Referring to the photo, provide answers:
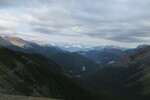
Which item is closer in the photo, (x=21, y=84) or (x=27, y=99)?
(x=27, y=99)

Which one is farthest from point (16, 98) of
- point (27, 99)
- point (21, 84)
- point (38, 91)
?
point (38, 91)

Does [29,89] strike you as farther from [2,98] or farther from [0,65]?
[2,98]

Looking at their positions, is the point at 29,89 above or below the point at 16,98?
below

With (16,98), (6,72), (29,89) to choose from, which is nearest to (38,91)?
(29,89)

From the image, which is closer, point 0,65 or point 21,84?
point 21,84

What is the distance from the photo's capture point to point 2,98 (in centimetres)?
5756

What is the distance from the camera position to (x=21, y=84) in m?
176

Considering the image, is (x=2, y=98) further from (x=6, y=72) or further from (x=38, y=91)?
(x=38, y=91)

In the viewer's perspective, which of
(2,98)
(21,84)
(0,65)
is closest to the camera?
(2,98)

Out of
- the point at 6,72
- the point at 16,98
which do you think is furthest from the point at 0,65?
the point at 16,98

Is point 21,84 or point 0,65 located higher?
point 0,65

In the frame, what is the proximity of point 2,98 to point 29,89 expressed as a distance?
124840 mm

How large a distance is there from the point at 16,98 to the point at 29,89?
401 feet

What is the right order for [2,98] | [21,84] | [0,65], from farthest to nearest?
[0,65], [21,84], [2,98]
